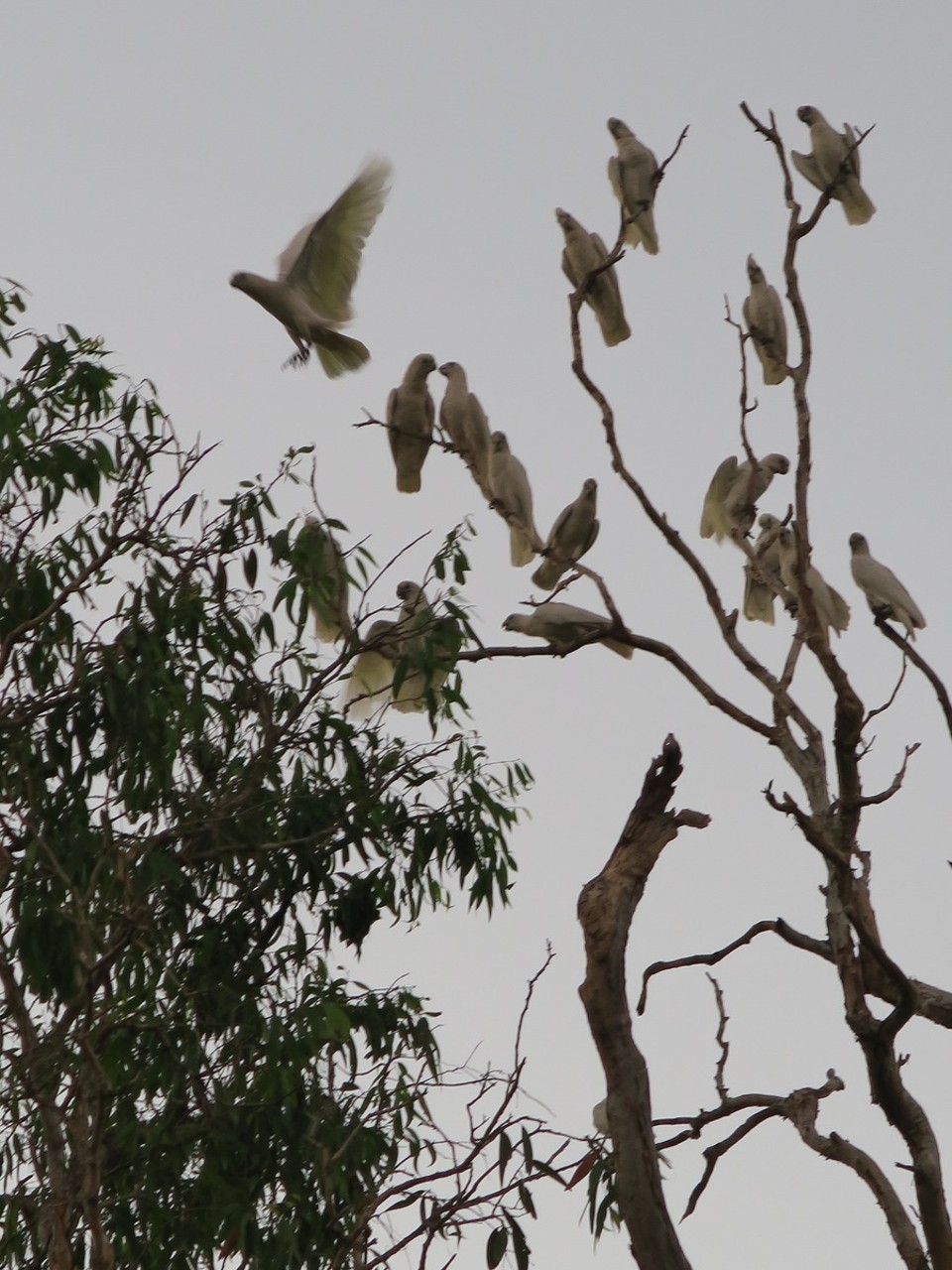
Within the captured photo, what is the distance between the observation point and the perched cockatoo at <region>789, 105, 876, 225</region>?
612 centimetres

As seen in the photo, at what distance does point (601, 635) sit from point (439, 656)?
0.48 metres

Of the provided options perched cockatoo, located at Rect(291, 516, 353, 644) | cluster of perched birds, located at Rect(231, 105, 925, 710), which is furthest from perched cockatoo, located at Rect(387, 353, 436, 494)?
perched cockatoo, located at Rect(291, 516, 353, 644)

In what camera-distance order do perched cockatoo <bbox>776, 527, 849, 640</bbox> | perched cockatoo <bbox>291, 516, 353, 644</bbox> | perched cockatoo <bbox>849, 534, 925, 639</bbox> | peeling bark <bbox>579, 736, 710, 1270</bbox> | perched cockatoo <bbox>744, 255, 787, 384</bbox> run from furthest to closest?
1. perched cockatoo <bbox>744, 255, 787, 384</bbox>
2. perched cockatoo <bbox>849, 534, 925, 639</bbox>
3. perched cockatoo <bbox>776, 527, 849, 640</bbox>
4. perched cockatoo <bbox>291, 516, 353, 644</bbox>
5. peeling bark <bbox>579, 736, 710, 1270</bbox>

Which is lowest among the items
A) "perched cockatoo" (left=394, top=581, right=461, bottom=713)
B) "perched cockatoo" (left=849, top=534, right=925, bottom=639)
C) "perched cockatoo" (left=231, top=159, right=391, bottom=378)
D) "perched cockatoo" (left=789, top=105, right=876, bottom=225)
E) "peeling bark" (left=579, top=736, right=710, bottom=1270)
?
"peeling bark" (left=579, top=736, right=710, bottom=1270)

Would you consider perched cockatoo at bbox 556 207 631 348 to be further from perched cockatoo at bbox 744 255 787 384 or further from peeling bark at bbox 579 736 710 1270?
peeling bark at bbox 579 736 710 1270

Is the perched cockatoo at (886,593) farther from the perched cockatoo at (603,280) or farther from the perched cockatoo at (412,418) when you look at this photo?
the perched cockatoo at (412,418)

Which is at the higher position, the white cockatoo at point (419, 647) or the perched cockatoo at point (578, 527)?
the perched cockatoo at point (578, 527)

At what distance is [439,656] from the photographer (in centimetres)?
415

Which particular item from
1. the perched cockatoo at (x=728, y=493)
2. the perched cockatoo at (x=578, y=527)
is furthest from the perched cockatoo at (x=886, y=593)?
the perched cockatoo at (x=578, y=527)

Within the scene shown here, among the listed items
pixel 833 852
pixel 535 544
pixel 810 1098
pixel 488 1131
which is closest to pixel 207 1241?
pixel 488 1131

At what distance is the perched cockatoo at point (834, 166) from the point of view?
20.1 feet

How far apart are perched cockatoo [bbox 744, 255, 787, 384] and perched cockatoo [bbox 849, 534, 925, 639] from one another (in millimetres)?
736

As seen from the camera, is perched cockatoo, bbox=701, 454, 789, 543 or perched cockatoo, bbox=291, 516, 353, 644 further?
perched cockatoo, bbox=701, 454, 789, 543

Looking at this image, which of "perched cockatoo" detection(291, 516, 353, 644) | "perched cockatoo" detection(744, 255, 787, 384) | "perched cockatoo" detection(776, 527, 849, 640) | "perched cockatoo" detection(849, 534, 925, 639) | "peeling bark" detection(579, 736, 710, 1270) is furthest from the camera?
"perched cockatoo" detection(744, 255, 787, 384)
